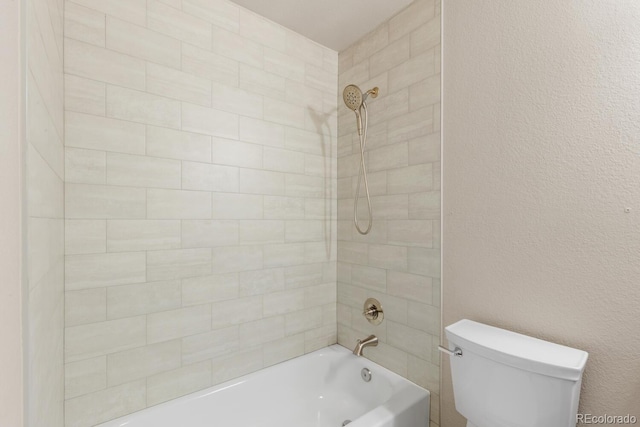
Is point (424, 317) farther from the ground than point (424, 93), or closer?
closer

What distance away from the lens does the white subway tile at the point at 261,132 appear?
1.64m

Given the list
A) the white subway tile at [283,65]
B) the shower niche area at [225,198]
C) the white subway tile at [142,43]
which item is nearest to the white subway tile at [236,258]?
the shower niche area at [225,198]

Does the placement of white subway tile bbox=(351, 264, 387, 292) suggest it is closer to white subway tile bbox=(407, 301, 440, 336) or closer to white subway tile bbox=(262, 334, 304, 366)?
white subway tile bbox=(407, 301, 440, 336)

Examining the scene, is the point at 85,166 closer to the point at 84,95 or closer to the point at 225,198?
the point at 84,95

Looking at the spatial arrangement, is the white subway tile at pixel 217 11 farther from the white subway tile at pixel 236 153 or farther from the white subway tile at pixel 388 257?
the white subway tile at pixel 388 257

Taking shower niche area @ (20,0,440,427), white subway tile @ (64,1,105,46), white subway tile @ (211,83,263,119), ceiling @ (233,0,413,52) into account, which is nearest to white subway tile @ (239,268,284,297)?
shower niche area @ (20,0,440,427)

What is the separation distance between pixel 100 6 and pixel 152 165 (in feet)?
2.19

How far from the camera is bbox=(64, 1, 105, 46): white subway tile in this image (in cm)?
118

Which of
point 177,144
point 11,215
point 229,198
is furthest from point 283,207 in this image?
point 11,215

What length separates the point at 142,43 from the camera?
52.8 inches

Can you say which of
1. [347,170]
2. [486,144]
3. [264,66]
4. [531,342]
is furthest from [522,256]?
[264,66]

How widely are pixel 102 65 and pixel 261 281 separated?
1.24 metres

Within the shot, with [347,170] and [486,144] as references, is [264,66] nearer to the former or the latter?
[347,170]

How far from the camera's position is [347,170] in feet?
6.44
